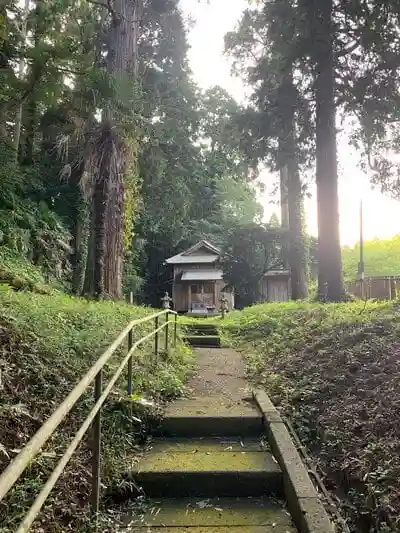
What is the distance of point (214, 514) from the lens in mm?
2930

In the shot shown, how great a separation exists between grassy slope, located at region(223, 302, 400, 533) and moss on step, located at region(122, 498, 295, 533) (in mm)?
473

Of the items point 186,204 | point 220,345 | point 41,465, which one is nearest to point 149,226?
point 186,204

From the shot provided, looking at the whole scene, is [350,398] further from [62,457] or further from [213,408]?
[62,457]

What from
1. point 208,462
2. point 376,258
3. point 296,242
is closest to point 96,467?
point 208,462

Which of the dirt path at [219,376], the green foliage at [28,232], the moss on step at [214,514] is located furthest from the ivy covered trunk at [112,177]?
the moss on step at [214,514]

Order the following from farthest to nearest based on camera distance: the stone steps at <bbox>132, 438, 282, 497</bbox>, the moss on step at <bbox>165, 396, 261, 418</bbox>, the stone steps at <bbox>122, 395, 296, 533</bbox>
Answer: the moss on step at <bbox>165, 396, 261, 418</bbox>, the stone steps at <bbox>132, 438, 282, 497</bbox>, the stone steps at <bbox>122, 395, 296, 533</bbox>

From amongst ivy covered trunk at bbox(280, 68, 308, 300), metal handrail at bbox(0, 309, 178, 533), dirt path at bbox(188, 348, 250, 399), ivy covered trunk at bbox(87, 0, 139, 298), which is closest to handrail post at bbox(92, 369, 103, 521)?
metal handrail at bbox(0, 309, 178, 533)

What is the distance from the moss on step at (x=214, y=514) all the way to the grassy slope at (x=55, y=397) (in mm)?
345

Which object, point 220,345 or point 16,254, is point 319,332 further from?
point 16,254

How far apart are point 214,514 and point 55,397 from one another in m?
1.37

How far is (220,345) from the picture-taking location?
33.6ft

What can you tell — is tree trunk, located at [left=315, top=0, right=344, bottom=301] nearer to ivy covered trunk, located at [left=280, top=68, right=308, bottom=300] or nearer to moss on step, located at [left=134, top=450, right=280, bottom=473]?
ivy covered trunk, located at [left=280, top=68, right=308, bottom=300]

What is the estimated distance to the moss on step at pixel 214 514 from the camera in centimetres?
280

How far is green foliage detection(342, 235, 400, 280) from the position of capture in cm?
3020
